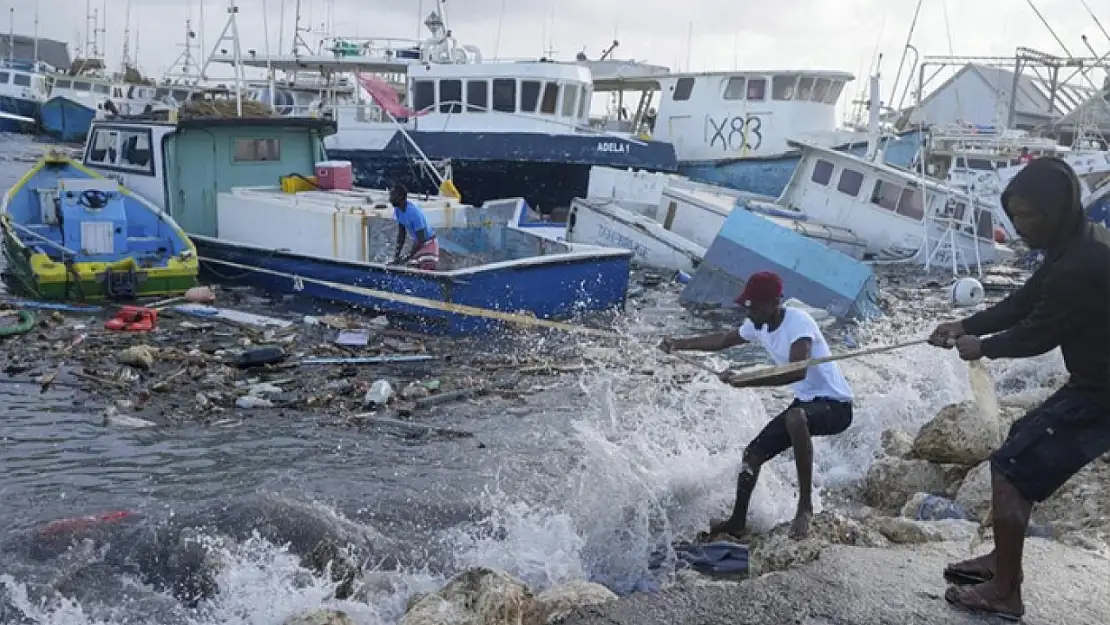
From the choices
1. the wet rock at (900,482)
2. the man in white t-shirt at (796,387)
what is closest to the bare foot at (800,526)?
the man in white t-shirt at (796,387)

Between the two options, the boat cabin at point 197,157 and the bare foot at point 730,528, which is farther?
the boat cabin at point 197,157

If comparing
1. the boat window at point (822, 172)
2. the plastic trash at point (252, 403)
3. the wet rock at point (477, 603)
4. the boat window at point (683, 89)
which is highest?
the boat window at point (683, 89)

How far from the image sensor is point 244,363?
32.5ft

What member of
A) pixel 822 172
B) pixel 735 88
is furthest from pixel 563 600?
pixel 735 88

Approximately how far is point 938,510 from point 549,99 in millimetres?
17713

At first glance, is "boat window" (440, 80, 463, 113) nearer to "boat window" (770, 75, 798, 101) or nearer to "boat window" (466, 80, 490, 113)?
"boat window" (466, 80, 490, 113)

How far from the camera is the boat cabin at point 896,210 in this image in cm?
1794

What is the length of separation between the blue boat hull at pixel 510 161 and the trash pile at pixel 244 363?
954 cm

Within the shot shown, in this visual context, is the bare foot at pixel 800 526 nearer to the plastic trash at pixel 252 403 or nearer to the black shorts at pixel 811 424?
the black shorts at pixel 811 424

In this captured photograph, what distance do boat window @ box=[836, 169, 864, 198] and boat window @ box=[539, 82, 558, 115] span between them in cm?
679

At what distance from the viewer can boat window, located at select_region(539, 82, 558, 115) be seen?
22.2 metres

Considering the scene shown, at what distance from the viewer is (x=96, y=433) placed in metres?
7.86

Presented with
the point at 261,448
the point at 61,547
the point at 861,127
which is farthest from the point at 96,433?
the point at 861,127

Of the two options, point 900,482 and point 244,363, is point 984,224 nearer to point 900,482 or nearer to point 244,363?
point 900,482
